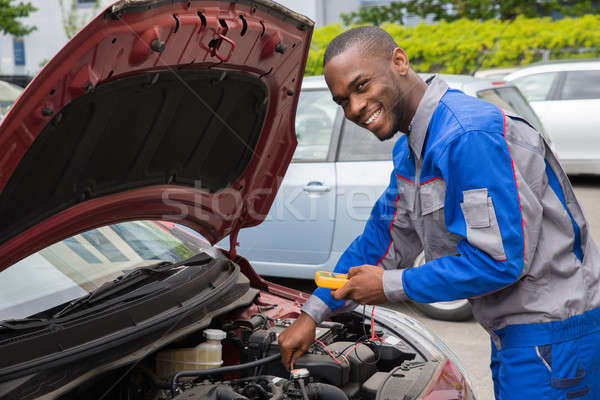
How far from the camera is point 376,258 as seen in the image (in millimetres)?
2463

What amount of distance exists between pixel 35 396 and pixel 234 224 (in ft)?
4.05

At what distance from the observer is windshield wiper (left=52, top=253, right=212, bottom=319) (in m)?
2.24

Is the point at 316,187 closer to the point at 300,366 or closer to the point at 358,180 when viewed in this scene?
the point at 358,180

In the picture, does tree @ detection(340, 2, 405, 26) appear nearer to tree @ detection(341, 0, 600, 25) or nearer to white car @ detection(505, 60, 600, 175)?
tree @ detection(341, 0, 600, 25)

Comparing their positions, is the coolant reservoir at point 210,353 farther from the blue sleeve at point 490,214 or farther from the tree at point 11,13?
the tree at point 11,13

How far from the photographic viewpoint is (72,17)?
18.3 meters

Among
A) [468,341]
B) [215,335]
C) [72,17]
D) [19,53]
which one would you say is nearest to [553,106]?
[468,341]

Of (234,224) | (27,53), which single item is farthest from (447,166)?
(27,53)

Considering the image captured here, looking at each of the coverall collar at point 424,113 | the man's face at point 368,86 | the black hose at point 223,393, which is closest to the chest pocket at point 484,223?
the coverall collar at point 424,113

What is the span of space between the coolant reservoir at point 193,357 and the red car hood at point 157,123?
1.80ft

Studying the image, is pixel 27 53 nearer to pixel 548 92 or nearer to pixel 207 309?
pixel 548 92

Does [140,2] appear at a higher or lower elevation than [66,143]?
higher

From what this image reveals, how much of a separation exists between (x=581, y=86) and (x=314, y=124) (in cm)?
503

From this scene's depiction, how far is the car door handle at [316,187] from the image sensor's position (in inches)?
188
